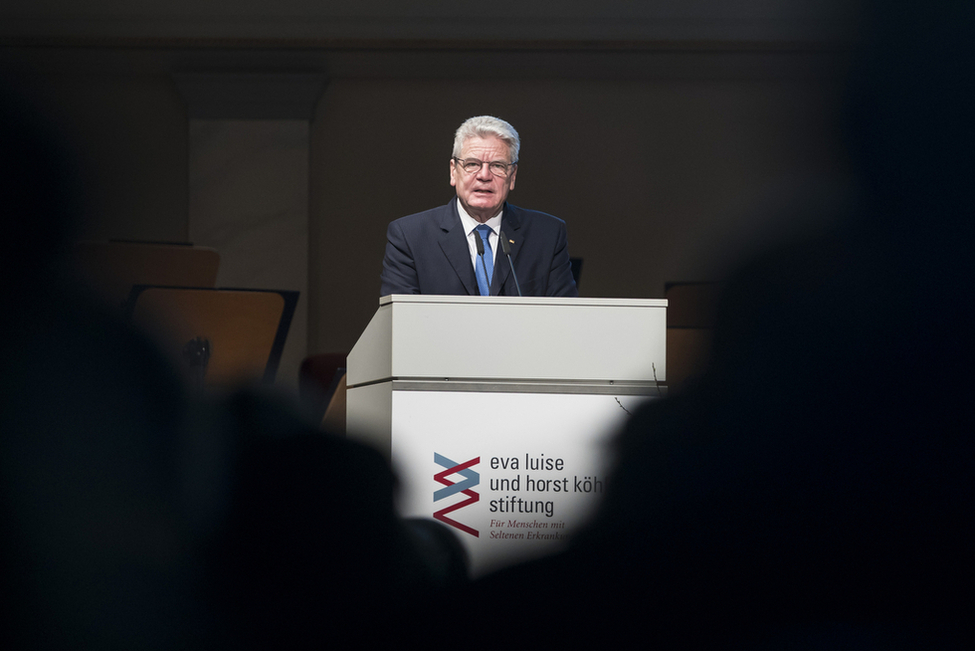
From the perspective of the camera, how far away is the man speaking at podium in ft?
5.97

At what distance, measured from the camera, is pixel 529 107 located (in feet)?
19.3

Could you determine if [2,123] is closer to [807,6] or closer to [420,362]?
[807,6]

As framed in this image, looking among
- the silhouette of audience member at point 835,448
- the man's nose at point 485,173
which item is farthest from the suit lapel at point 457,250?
the silhouette of audience member at point 835,448

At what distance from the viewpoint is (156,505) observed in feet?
2.42

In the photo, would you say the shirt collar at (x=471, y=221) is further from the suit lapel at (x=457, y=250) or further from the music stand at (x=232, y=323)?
the music stand at (x=232, y=323)

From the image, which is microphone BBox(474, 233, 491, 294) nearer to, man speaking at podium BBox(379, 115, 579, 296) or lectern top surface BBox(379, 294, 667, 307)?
man speaking at podium BBox(379, 115, 579, 296)

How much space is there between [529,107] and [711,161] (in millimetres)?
1358

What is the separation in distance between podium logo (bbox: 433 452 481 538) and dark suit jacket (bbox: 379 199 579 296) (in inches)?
23.2

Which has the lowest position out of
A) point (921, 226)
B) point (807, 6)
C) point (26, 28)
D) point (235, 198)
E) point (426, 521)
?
point (426, 521)

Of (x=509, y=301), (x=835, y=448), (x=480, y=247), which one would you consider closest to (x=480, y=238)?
(x=480, y=247)

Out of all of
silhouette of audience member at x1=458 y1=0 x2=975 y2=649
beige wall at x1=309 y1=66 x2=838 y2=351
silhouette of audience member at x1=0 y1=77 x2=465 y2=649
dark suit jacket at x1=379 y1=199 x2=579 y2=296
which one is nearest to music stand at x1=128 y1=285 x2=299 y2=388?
dark suit jacket at x1=379 y1=199 x2=579 y2=296

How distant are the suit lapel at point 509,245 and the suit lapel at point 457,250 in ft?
0.18

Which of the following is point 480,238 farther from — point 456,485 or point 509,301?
point 456,485

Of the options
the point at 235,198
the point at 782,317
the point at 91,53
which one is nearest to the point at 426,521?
the point at 782,317
